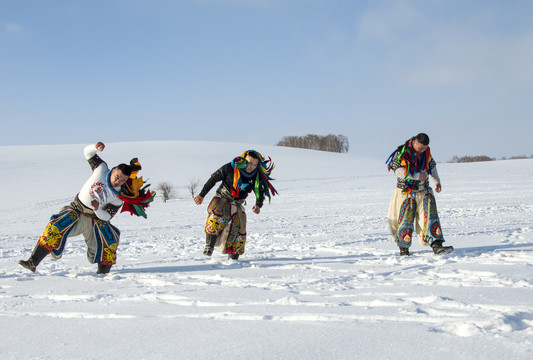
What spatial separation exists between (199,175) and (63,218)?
34.5m

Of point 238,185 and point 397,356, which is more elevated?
point 238,185

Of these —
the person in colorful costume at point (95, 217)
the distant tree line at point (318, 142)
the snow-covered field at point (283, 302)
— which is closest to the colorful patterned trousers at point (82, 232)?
the person in colorful costume at point (95, 217)

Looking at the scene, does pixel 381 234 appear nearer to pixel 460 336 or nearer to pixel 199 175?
pixel 460 336

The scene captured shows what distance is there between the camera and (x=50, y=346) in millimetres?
2486

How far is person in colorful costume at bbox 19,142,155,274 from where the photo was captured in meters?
4.80

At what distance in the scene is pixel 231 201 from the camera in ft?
19.5

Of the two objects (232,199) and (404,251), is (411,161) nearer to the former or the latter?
(404,251)

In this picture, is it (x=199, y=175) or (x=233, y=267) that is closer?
(x=233, y=267)

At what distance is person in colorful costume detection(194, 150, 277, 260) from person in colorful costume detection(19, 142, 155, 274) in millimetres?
1049

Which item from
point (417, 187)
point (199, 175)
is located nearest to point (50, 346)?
point (417, 187)

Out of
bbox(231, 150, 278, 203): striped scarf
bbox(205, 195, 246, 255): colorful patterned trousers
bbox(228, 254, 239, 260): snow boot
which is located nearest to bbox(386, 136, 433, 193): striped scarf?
bbox(231, 150, 278, 203): striped scarf

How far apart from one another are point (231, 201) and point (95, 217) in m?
1.62

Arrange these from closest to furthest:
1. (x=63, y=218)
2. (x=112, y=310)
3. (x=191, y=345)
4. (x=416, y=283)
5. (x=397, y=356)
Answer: (x=397, y=356) < (x=191, y=345) < (x=112, y=310) < (x=416, y=283) < (x=63, y=218)

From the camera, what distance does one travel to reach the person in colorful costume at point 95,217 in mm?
4797
